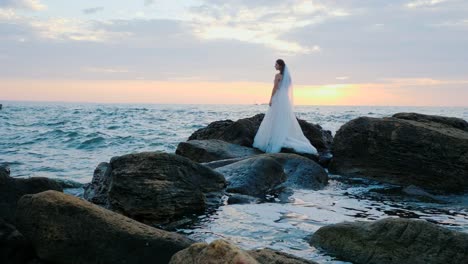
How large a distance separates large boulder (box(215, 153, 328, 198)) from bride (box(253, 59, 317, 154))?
244 cm

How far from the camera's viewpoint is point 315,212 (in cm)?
713

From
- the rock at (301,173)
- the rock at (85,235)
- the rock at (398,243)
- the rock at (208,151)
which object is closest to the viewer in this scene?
the rock at (85,235)

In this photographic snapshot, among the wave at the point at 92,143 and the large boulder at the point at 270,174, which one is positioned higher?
the large boulder at the point at 270,174

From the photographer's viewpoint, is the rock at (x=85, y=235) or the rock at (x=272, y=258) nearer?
the rock at (x=272, y=258)

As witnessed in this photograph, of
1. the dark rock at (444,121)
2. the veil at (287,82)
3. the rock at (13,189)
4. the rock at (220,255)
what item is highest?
the veil at (287,82)

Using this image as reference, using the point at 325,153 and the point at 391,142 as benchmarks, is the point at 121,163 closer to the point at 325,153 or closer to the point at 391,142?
the point at 391,142

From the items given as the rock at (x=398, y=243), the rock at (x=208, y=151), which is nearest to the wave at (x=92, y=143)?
the rock at (x=208, y=151)

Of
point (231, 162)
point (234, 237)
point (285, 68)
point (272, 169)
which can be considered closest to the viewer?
point (234, 237)

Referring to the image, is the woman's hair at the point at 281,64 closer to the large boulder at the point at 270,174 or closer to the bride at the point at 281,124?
the bride at the point at 281,124

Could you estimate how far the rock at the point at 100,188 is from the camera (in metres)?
7.53

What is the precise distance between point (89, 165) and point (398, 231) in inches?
422

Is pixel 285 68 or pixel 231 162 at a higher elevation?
pixel 285 68

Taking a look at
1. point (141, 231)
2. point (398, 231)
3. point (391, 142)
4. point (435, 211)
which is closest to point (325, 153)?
point (391, 142)

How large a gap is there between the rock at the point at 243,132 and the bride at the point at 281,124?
364 mm
